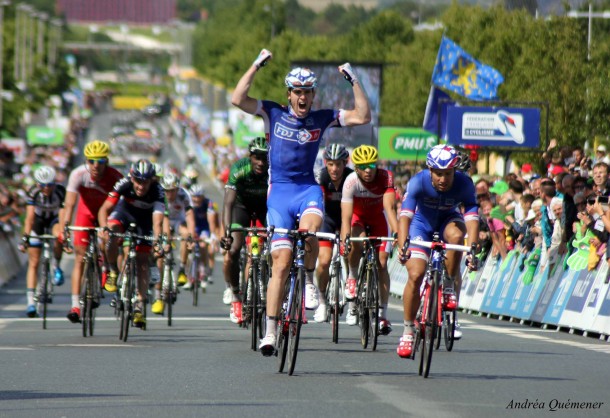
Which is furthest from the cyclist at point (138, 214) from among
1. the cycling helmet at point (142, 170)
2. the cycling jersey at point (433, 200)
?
the cycling jersey at point (433, 200)

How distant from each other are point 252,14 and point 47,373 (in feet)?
354

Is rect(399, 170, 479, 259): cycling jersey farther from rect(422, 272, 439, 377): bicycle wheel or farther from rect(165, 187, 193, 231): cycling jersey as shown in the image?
rect(165, 187, 193, 231): cycling jersey

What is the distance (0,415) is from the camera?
9.70m

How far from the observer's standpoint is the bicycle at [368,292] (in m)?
15.0

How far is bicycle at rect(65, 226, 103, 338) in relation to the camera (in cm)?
1690

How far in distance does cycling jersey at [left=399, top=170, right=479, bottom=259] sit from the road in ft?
3.84

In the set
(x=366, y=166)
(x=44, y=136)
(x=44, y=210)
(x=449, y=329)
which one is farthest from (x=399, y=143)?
(x=44, y=136)

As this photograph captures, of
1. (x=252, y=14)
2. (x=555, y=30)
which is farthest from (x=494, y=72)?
(x=252, y=14)

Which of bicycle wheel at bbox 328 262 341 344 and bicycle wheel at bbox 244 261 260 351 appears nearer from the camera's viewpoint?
bicycle wheel at bbox 244 261 260 351

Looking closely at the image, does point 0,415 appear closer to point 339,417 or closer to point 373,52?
point 339,417

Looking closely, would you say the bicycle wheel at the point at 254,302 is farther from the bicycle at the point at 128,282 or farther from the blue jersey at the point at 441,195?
the blue jersey at the point at 441,195

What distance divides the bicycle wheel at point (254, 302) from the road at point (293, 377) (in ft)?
0.72

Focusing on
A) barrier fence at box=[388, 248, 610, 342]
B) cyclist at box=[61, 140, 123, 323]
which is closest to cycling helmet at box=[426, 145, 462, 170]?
barrier fence at box=[388, 248, 610, 342]

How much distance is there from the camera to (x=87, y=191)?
58.5 ft
